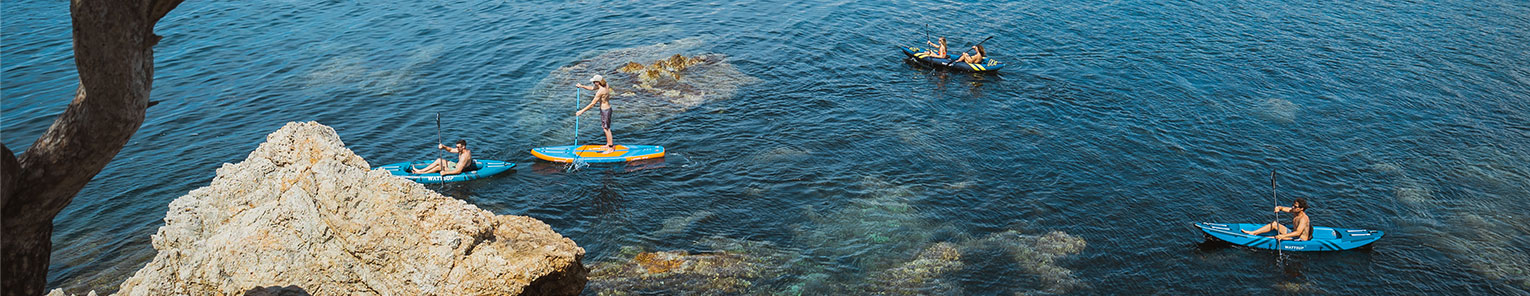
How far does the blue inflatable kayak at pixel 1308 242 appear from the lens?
68.9 ft

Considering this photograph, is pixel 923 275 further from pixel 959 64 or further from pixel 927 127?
pixel 959 64

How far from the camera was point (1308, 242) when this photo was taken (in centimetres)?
2100

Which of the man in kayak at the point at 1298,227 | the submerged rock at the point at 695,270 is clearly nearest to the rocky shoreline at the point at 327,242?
the submerged rock at the point at 695,270

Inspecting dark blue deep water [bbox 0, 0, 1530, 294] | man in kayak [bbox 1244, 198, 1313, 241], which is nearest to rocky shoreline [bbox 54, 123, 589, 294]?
dark blue deep water [bbox 0, 0, 1530, 294]

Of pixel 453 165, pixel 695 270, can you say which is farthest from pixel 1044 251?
pixel 453 165

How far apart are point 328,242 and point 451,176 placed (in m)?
11.2

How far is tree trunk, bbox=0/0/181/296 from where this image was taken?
8.13 meters

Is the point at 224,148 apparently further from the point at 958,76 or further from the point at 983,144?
the point at 958,76

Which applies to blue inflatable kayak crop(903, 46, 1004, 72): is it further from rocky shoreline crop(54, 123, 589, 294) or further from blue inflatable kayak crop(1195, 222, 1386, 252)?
rocky shoreline crop(54, 123, 589, 294)

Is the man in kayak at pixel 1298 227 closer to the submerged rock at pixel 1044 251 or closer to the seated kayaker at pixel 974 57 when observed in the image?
the submerged rock at pixel 1044 251

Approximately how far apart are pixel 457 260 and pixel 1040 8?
3860 cm

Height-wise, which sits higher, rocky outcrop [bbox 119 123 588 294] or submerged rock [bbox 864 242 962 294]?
rocky outcrop [bbox 119 123 588 294]

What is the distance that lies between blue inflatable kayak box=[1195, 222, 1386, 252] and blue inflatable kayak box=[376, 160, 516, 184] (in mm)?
17368

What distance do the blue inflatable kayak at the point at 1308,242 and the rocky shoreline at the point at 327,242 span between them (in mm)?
14923
